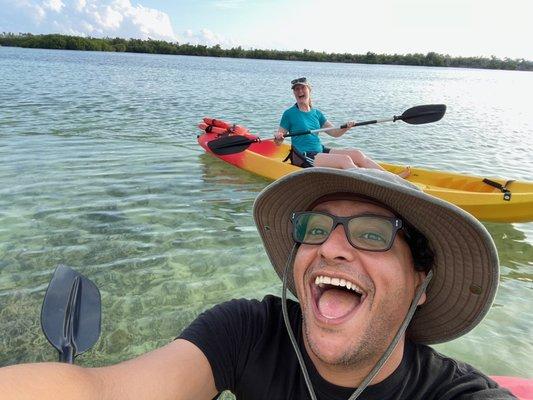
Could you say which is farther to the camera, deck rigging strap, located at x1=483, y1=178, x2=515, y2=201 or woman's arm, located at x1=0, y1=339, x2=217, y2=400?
deck rigging strap, located at x1=483, y1=178, x2=515, y2=201

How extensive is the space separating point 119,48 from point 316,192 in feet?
303

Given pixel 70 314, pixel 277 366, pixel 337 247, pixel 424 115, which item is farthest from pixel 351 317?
pixel 424 115

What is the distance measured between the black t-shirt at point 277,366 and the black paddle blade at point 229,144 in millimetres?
6028

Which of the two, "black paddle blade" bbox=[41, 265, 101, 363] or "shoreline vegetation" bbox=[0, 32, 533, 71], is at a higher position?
"black paddle blade" bbox=[41, 265, 101, 363]

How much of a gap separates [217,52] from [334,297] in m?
93.7

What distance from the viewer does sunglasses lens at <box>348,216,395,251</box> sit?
5.41 ft

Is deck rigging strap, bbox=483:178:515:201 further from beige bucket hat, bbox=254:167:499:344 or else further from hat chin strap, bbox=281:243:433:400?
hat chin strap, bbox=281:243:433:400

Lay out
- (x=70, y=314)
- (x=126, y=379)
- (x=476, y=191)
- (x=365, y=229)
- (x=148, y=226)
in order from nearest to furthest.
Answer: (x=126, y=379) → (x=365, y=229) → (x=70, y=314) → (x=148, y=226) → (x=476, y=191)

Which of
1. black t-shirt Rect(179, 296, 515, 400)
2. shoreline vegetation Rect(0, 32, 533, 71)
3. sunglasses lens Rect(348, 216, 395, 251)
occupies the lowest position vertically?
shoreline vegetation Rect(0, 32, 533, 71)

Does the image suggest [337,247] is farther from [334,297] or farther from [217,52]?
[217,52]

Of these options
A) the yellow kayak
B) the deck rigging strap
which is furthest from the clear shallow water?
the deck rigging strap

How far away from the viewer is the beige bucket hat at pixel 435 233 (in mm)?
1519

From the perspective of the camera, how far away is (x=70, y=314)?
2225 millimetres

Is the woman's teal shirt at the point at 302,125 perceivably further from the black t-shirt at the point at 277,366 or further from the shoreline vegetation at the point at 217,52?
the shoreline vegetation at the point at 217,52
